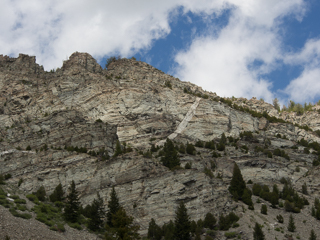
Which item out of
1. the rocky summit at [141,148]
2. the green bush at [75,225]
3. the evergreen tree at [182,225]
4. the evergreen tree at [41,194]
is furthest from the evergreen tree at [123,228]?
the evergreen tree at [41,194]

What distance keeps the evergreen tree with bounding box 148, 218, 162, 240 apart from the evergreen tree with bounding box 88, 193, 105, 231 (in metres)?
7.64

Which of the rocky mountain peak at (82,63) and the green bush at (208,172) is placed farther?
the rocky mountain peak at (82,63)

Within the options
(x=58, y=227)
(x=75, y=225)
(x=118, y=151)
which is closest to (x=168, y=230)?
(x=75, y=225)

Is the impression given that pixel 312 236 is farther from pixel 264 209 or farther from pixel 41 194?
pixel 41 194

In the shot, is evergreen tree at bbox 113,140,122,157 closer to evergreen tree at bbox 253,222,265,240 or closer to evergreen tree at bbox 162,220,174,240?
evergreen tree at bbox 162,220,174,240

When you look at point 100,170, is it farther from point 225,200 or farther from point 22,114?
point 22,114

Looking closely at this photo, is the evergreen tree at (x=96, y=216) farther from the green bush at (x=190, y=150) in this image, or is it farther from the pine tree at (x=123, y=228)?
the green bush at (x=190, y=150)

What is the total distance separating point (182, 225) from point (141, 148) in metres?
31.2

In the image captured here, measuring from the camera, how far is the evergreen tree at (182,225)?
5591 centimetres

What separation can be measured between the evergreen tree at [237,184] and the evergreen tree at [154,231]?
17.8 metres

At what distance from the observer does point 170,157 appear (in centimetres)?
7738

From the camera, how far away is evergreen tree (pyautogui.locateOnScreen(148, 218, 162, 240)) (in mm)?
56750

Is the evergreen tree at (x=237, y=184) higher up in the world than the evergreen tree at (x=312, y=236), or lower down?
higher up

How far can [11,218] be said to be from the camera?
49.7 meters
